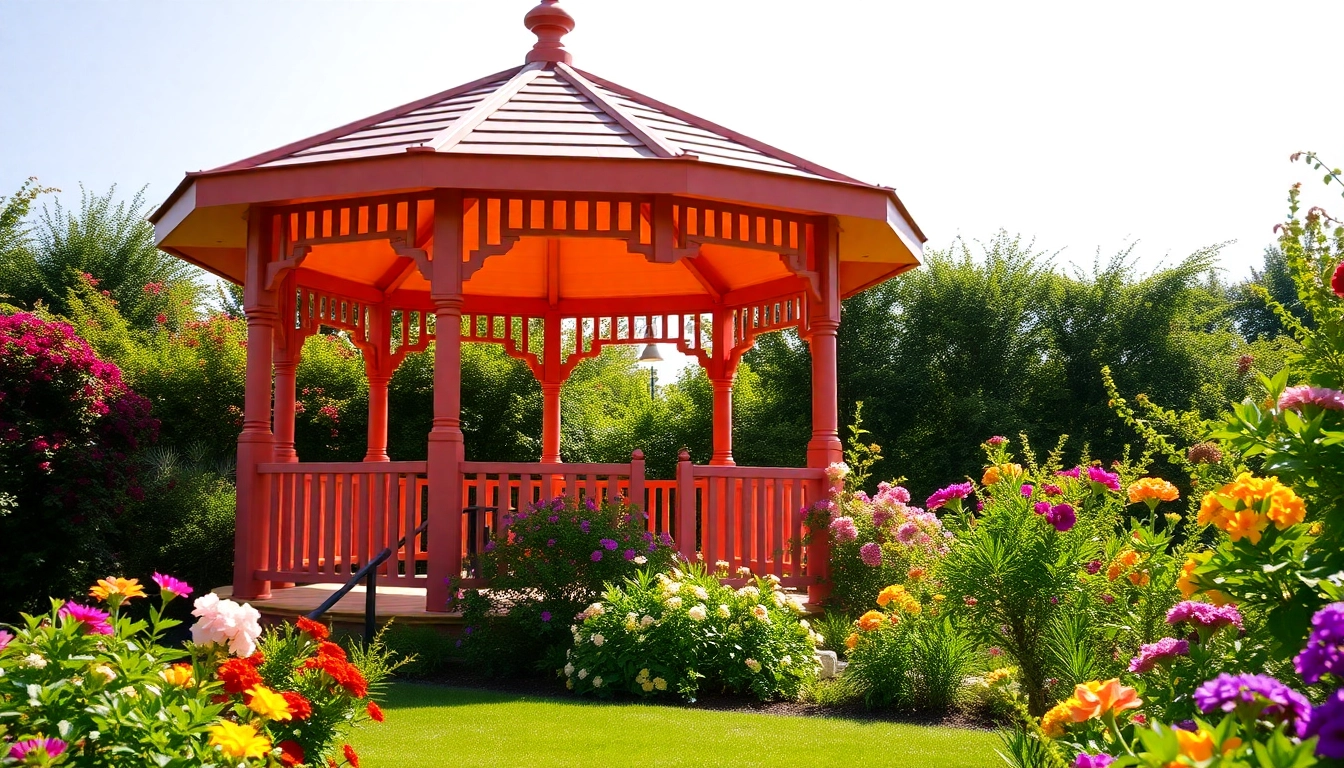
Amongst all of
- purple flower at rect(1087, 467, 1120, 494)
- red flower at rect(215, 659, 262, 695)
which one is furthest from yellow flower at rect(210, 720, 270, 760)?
purple flower at rect(1087, 467, 1120, 494)

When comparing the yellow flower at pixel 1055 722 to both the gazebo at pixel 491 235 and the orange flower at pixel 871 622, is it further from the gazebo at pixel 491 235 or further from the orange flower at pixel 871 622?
the gazebo at pixel 491 235

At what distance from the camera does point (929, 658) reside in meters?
6.19

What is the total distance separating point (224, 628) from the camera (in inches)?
131

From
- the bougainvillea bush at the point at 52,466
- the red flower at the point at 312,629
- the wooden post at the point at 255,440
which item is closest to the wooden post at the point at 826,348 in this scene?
the wooden post at the point at 255,440

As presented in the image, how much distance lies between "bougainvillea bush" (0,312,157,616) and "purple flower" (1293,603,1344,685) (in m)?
9.47

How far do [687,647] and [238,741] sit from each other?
413 cm

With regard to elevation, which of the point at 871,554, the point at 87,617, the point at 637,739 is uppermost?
the point at 87,617

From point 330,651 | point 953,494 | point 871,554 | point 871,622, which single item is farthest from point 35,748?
point 871,554

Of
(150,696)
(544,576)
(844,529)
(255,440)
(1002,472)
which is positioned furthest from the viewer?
(255,440)

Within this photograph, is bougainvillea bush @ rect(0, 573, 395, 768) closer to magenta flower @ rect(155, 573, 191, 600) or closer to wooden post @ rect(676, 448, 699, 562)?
magenta flower @ rect(155, 573, 191, 600)

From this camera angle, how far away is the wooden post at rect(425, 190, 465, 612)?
8102 mm

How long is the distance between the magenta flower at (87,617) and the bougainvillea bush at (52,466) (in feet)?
22.2

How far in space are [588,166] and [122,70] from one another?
15.7 ft

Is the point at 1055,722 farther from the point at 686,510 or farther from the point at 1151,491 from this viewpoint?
the point at 686,510
